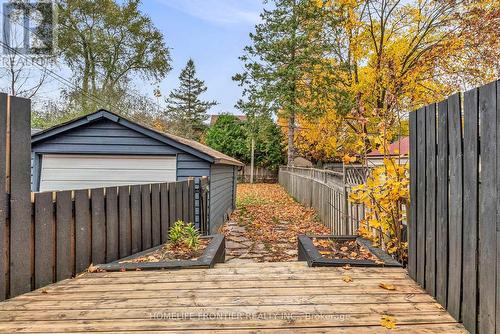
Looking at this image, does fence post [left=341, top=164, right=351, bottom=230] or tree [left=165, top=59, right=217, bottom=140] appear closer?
fence post [left=341, top=164, right=351, bottom=230]

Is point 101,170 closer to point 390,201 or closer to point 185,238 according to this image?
point 185,238

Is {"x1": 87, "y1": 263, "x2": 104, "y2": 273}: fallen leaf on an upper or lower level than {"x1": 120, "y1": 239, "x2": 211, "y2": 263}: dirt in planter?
upper

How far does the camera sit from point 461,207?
1959mm

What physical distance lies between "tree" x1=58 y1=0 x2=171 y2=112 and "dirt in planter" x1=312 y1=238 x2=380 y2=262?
56.6 ft

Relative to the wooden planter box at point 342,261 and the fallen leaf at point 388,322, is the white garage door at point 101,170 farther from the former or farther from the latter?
the fallen leaf at point 388,322

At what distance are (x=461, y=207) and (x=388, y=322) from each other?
85cm

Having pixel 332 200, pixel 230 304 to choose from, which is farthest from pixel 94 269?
pixel 332 200

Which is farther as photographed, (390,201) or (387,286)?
(390,201)

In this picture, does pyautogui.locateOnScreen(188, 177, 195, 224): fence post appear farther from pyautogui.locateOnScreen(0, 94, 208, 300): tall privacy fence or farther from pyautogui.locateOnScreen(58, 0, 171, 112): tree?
pyautogui.locateOnScreen(58, 0, 171, 112): tree

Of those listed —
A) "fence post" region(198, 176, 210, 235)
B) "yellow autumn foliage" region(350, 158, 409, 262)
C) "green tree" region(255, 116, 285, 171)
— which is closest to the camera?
"yellow autumn foliage" region(350, 158, 409, 262)

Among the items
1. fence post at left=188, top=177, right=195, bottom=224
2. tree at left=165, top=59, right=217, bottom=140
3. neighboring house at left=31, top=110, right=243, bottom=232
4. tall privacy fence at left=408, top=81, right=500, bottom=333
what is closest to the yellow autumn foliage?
tall privacy fence at left=408, top=81, right=500, bottom=333

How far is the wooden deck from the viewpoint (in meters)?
1.85

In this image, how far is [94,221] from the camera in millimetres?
3225

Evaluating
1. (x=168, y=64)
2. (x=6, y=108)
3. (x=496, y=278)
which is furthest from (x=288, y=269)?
(x=168, y=64)
